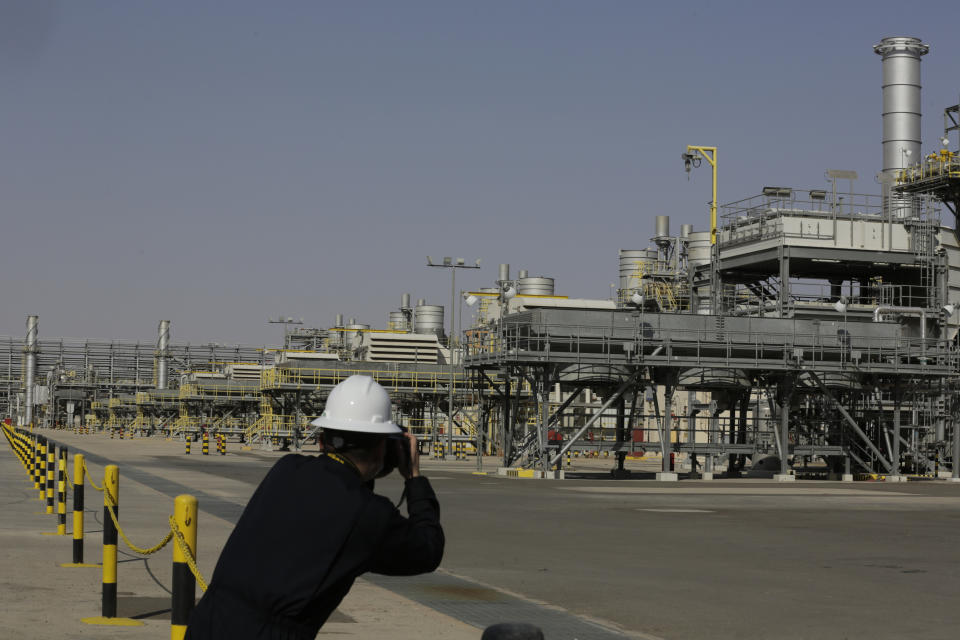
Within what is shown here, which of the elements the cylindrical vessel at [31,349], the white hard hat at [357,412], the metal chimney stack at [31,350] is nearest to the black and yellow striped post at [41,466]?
the white hard hat at [357,412]

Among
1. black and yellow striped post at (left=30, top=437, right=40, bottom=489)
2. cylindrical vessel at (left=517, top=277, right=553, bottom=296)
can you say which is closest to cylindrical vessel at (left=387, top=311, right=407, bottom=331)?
cylindrical vessel at (left=517, top=277, right=553, bottom=296)

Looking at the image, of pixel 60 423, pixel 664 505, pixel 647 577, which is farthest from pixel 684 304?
pixel 60 423

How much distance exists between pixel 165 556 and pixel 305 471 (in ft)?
43.3

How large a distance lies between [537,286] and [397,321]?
79.1 ft

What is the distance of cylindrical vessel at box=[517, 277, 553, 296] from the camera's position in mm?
92188

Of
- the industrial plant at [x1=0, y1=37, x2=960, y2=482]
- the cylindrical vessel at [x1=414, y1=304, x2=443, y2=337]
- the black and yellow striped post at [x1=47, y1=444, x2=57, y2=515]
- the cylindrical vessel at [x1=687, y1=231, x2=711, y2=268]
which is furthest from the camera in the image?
the cylindrical vessel at [x1=414, y1=304, x2=443, y2=337]

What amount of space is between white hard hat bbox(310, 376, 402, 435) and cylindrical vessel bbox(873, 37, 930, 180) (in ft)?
203

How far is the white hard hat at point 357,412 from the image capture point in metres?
4.93

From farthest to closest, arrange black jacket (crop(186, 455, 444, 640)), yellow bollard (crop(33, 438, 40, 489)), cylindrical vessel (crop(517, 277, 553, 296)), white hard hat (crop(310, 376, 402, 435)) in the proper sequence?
cylindrical vessel (crop(517, 277, 553, 296)), yellow bollard (crop(33, 438, 40, 489)), white hard hat (crop(310, 376, 402, 435)), black jacket (crop(186, 455, 444, 640))

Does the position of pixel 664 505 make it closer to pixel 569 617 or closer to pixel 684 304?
pixel 569 617

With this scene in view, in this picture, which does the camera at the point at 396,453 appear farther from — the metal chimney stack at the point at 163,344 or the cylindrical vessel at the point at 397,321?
the metal chimney stack at the point at 163,344

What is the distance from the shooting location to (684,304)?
76500 millimetres

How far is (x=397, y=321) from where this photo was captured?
373ft

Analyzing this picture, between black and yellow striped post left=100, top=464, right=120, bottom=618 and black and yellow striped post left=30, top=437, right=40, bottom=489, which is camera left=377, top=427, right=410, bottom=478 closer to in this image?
black and yellow striped post left=100, top=464, right=120, bottom=618
